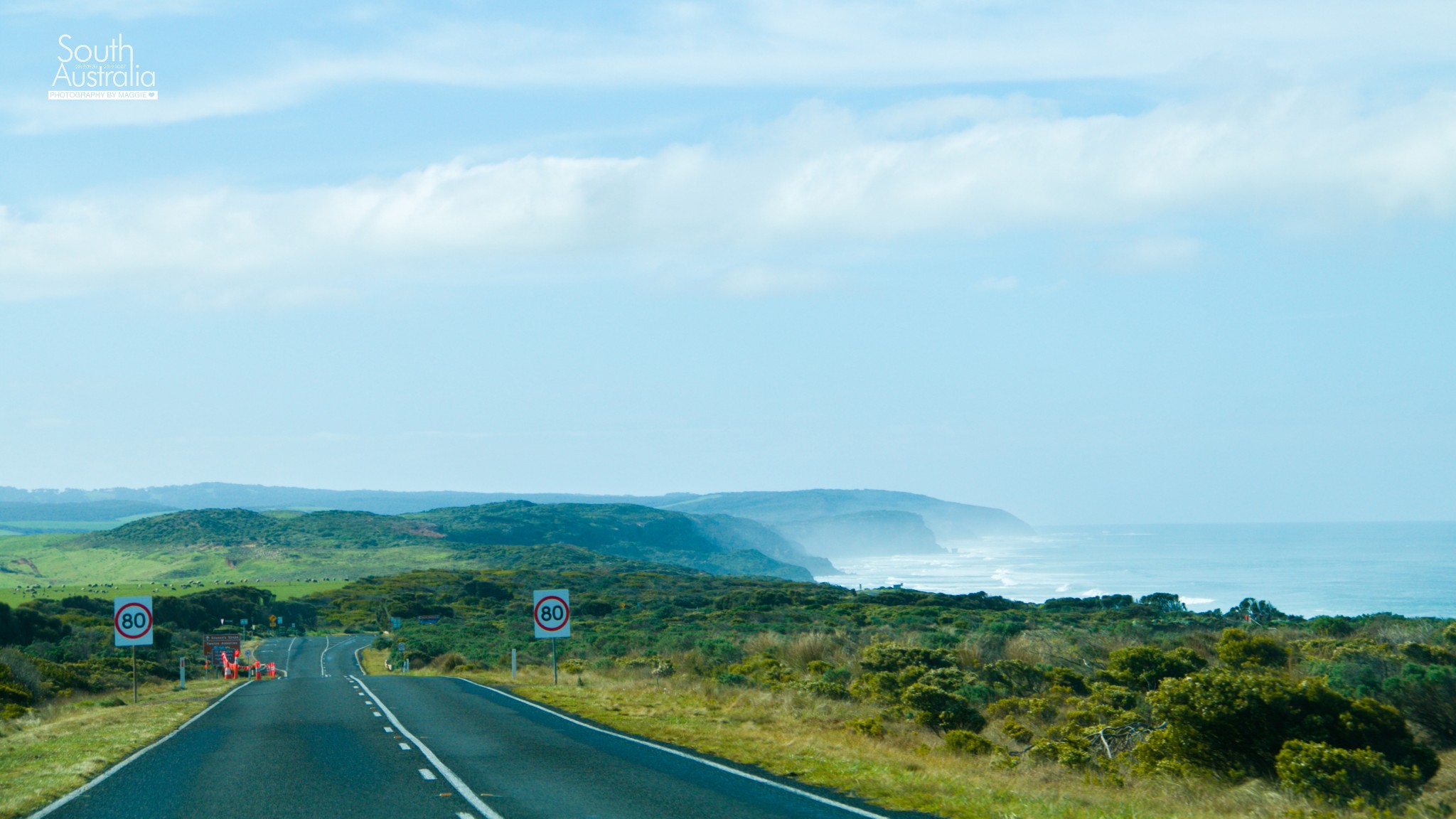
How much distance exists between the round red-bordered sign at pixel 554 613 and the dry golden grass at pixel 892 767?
2362 mm

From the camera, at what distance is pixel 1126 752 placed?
15977 millimetres

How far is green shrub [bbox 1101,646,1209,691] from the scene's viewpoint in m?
19.5

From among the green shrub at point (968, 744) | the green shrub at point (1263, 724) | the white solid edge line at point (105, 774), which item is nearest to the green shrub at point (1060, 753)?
the green shrub at point (968, 744)

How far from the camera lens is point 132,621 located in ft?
88.8

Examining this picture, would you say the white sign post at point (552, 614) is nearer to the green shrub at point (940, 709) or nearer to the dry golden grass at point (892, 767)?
the dry golden grass at point (892, 767)

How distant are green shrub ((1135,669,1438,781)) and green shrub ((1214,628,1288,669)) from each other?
775 centimetres

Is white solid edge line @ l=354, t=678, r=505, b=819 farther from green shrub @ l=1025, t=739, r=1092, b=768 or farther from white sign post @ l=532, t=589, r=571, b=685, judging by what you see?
green shrub @ l=1025, t=739, r=1092, b=768

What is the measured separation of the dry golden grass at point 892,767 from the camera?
10883mm

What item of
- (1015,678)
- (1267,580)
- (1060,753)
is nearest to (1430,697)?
(1060,753)

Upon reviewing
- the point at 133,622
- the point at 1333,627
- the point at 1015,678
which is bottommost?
the point at 1015,678

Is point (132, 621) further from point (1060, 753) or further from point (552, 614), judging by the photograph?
point (1060, 753)

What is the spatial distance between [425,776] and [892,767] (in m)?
5.85

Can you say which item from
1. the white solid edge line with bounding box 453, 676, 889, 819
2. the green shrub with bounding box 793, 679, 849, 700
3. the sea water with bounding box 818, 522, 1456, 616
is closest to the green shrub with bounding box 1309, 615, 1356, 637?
the green shrub with bounding box 793, 679, 849, 700

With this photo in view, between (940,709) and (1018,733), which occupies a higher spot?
(940,709)
